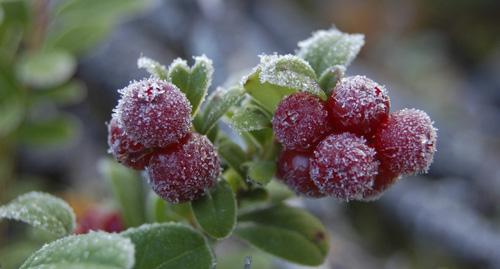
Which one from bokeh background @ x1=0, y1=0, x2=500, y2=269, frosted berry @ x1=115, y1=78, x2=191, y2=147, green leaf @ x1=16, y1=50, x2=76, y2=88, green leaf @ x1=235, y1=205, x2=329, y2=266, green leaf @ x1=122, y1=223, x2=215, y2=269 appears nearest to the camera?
frosted berry @ x1=115, y1=78, x2=191, y2=147

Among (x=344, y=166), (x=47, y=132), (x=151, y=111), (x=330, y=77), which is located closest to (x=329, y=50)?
(x=330, y=77)

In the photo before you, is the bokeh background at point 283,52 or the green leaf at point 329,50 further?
the bokeh background at point 283,52

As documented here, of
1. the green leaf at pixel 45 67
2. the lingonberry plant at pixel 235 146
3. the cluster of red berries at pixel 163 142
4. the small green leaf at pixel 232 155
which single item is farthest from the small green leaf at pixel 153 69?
the green leaf at pixel 45 67

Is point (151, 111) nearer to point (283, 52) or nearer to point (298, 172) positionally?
point (298, 172)

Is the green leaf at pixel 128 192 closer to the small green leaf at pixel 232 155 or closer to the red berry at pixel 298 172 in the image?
the small green leaf at pixel 232 155

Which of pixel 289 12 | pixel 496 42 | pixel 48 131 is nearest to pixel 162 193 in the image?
pixel 48 131

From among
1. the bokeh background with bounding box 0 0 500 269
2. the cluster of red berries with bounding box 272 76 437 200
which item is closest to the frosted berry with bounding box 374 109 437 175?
the cluster of red berries with bounding box 272 76 437 200

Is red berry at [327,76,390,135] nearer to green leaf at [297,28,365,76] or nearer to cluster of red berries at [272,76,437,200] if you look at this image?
cluster of red berries at [272,76,437,200]
